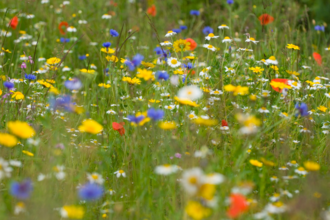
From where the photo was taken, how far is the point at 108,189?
1624 millimetres

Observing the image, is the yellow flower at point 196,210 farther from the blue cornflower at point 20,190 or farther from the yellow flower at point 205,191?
the blue cornflower at point 20,190

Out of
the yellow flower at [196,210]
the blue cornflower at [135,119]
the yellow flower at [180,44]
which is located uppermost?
the yellow flower at [180,44]

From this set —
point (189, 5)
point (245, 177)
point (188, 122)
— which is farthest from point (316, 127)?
point (189, 5)

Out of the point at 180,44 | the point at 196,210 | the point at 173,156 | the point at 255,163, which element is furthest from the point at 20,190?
the point at 180,44

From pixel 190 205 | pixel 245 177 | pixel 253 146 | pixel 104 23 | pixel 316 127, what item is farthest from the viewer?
pixel 104 23

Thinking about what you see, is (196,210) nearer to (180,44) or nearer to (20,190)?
(20,190)

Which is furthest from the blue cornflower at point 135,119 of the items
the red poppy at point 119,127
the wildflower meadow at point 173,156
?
the red poppy at point 119,127

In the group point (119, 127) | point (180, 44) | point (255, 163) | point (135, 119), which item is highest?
point (180, 44)

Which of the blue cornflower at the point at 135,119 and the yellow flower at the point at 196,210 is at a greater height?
the blue cornflower at the point at 135,119

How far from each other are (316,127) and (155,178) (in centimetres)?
95

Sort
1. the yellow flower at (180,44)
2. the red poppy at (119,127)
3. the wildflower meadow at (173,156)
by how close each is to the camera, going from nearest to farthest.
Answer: the wildflower meadow at (173,156), the red poppy at (119,127), the yellow flower at (180,44)

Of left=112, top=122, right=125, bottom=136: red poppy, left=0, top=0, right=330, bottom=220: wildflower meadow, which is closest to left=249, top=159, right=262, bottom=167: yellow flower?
left=0, top=0, right=330, bottom=220: wildflower meadow

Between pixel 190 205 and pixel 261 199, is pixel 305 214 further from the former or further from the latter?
pixel 190 205

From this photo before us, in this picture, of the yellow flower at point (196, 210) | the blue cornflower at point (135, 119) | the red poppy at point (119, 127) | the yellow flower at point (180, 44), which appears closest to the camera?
the yellow flower at point (196, 210)
